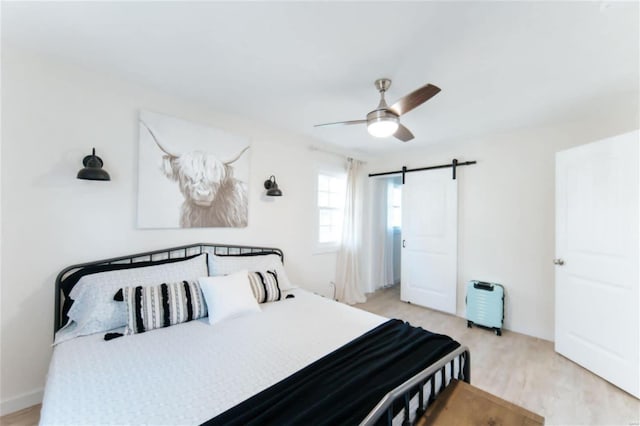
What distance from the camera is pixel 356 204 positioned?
14.1 feet

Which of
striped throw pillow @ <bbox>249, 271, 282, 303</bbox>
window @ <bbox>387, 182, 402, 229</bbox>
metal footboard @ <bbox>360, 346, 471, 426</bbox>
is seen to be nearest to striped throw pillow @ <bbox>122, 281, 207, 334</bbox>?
striped throw pillow @ <bbox>249, 271, 282, 303</bbox>

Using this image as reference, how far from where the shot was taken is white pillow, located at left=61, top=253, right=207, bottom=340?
5.67 ft

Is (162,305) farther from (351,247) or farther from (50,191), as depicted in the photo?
(351,247)

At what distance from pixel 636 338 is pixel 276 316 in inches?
112

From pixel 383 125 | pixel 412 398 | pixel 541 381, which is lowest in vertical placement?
pixel 541 381

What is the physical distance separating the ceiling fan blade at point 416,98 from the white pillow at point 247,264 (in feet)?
6.19

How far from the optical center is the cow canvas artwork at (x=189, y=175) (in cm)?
228

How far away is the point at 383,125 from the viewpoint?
2.02 m

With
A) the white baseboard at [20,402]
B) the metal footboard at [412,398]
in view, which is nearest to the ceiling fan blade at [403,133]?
the metal footboard at [412,398]

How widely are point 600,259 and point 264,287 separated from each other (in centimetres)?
302

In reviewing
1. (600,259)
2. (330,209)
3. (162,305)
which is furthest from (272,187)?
(600,259)

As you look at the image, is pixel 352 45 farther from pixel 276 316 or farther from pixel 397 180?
pixel 397 180

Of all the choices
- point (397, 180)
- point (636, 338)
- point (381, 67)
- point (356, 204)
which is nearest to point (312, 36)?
point (381, 67)

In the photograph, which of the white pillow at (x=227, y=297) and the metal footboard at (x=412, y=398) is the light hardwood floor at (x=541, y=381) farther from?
the white pillow at (x=227, y=297)
